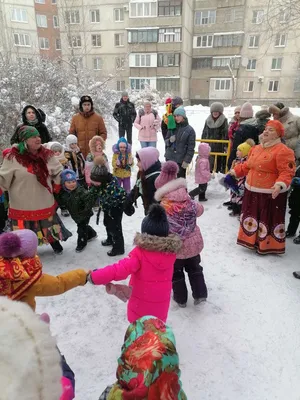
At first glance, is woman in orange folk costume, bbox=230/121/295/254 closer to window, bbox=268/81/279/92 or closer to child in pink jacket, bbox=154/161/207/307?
child in pink jacket, bbox=154/161/207/307

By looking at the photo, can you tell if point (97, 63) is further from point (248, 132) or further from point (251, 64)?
point (248, 132)

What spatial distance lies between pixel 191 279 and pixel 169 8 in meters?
33.1

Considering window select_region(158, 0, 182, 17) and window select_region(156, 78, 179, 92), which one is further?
window select_region(156, 78, 179, 92)

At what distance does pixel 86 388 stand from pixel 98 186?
239 cm


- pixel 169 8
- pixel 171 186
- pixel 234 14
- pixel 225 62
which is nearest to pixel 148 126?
pixel 171 186

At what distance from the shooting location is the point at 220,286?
378cm

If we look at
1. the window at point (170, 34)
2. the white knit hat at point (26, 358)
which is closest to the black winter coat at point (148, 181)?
the white knit hat at point (26, 358)

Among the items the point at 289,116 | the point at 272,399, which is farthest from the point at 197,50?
the point at 272,399

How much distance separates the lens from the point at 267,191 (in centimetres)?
418

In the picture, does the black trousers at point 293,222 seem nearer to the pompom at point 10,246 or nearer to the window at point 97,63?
the pompom at point 10,246

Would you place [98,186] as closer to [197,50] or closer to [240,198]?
[240,198]

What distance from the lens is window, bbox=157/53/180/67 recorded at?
31033mm

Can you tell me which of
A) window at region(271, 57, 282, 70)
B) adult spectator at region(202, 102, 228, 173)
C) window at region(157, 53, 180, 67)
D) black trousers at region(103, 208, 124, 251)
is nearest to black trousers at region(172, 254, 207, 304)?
black trousers at region(103, 208, 124, 251)

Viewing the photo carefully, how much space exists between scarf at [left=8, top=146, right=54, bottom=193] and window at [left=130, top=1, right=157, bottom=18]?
3185cm
